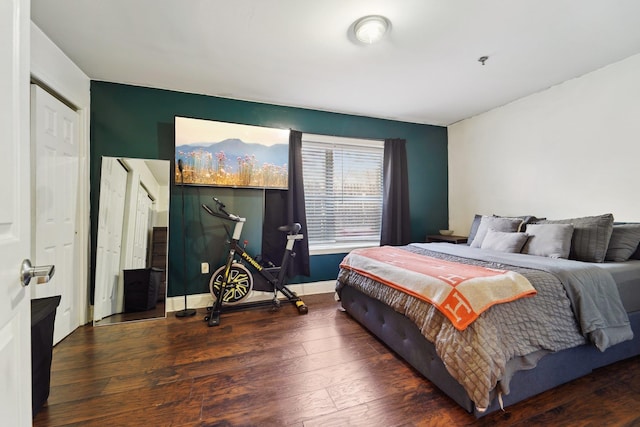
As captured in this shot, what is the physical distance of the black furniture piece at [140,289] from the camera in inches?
109

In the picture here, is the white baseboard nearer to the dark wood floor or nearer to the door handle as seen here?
the dark wood floor

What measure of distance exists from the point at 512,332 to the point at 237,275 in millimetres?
2478

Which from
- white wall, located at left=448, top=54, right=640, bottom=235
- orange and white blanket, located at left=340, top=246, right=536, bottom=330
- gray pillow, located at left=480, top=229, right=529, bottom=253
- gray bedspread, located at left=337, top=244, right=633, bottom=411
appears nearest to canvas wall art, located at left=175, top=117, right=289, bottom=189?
orange and white blanket, located at left=340, top=246, right=536, bottom=330

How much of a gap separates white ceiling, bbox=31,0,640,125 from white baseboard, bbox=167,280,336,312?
2385 mm

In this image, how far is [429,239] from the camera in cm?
400

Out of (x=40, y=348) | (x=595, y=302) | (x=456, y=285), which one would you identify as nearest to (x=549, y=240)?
(x=595, y=302)

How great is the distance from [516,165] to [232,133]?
3.56 m

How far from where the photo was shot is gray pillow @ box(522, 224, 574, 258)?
2.36 m

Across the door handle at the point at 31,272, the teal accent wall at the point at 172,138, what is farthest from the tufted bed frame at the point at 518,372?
the door handle at the point at 31,272

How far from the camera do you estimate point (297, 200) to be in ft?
11.2

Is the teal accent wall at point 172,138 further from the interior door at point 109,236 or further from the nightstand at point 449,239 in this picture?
the nightstand at point 449,239

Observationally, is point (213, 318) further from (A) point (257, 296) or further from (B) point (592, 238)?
(B) point (592, 238)

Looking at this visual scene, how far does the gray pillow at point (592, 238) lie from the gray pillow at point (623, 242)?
0.19ft

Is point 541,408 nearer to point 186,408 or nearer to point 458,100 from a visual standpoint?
point 186,408
